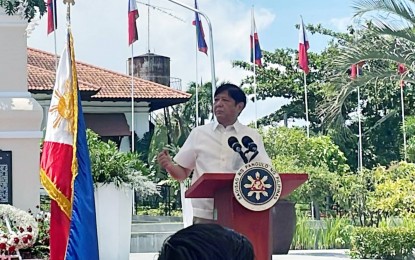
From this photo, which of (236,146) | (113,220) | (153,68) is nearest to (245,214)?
(236,146)

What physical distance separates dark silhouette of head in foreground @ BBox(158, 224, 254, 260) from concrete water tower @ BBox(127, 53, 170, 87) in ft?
106

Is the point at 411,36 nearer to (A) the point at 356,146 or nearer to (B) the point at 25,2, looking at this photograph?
(B) the point at 25,2

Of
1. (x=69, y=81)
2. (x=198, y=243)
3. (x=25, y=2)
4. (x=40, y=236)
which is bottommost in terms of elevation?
(x=40, y=236)

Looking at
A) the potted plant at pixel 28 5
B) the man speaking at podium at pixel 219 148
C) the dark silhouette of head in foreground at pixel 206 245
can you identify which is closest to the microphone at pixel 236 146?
the man speaking at podium at pixel 219 148

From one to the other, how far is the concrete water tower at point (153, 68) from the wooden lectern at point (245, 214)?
30.0 m

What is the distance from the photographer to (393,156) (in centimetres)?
3008

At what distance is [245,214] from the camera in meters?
4.02

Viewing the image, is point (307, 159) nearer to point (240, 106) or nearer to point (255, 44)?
point (255, 44)

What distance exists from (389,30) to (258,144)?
6837mm

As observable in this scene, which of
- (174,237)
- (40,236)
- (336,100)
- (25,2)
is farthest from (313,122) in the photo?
(174,237)

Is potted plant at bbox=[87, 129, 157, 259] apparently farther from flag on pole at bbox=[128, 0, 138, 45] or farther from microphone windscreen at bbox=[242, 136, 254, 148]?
flag on pole at bbox=[128, 0, 138, 45]

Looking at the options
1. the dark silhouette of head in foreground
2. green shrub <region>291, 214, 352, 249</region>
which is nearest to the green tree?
green shrub <region>291, 214, 352, 249</region>

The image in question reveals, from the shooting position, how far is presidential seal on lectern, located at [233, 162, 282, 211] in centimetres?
389

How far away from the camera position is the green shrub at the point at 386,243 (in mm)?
12641
